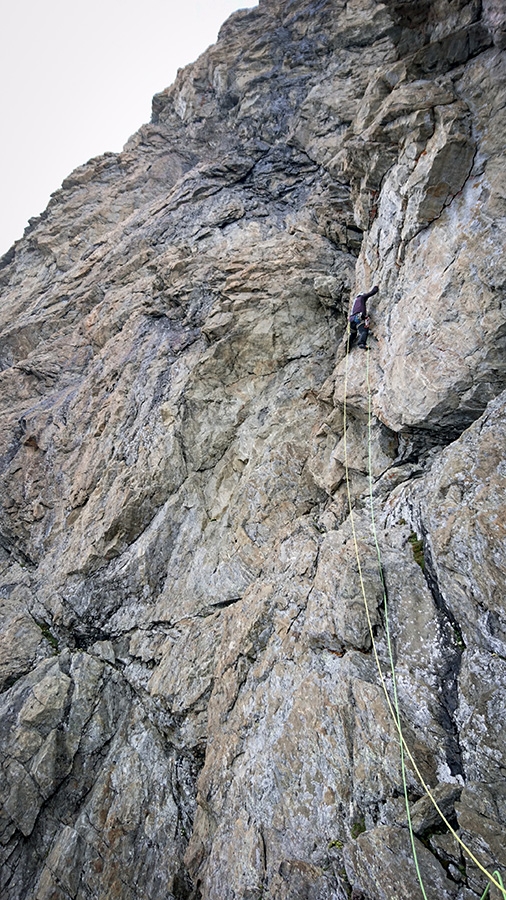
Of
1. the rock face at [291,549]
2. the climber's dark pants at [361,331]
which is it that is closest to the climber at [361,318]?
the climber's dark pants at [361,331]

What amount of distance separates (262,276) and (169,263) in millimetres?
4943

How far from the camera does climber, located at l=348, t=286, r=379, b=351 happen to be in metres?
9.80

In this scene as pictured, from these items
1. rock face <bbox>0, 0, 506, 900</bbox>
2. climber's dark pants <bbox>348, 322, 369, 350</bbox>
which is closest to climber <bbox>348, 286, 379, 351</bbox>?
climber's dark pants <bbox>348, 322, 369, 350</bbox>

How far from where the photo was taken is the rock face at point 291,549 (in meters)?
5.63

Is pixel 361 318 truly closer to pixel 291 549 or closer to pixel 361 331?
pixel 361 331

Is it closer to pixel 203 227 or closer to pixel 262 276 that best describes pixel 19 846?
pixel 262 276

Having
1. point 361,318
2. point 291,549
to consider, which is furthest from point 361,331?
point 291,549

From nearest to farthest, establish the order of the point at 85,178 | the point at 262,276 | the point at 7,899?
the point at 7,899, the point at 262,276, the point at 85,178

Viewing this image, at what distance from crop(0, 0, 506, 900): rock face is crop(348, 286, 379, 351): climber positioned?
0.35 meters

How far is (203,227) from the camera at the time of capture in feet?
58.6

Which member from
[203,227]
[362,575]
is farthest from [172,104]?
[362,575]

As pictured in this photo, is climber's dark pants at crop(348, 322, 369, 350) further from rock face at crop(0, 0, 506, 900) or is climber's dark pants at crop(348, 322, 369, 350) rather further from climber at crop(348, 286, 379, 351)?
rock face at crop(0, 0, 506, 900)

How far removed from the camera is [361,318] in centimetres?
989

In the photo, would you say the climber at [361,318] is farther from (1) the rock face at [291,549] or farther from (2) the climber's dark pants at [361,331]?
(1) the rock face at [291,549]
